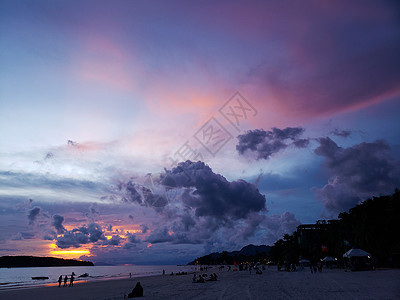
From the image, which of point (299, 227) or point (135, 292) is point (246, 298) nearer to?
point (135, 292)

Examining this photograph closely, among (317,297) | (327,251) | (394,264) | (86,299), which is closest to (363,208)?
(394,264)

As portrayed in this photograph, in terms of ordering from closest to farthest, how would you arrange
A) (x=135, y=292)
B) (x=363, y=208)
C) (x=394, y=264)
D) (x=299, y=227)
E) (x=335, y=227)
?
(x=135, y=292), (x=394, y=264), (x=363, y=208), (x=335, y=227), (x=299, y=227)

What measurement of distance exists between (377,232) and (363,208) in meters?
6.37

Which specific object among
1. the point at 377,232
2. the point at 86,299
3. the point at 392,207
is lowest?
the point at 86,299

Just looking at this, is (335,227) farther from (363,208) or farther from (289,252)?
(289,252)

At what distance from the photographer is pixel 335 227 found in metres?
69.6

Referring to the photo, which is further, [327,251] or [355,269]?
[327,251]

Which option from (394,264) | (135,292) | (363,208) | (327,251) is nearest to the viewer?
(135,292)

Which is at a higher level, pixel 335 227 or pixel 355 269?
pixel 335 227

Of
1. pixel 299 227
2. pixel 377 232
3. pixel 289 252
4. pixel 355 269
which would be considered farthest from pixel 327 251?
pixel 299 227

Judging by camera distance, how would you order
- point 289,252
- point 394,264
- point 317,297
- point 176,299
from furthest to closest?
1. point 289,252
2. point 394,264
3. point 176,299
4. point 317,297

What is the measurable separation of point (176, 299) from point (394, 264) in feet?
136

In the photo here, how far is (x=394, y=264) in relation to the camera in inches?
1794

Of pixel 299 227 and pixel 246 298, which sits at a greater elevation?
pixel 299 227
